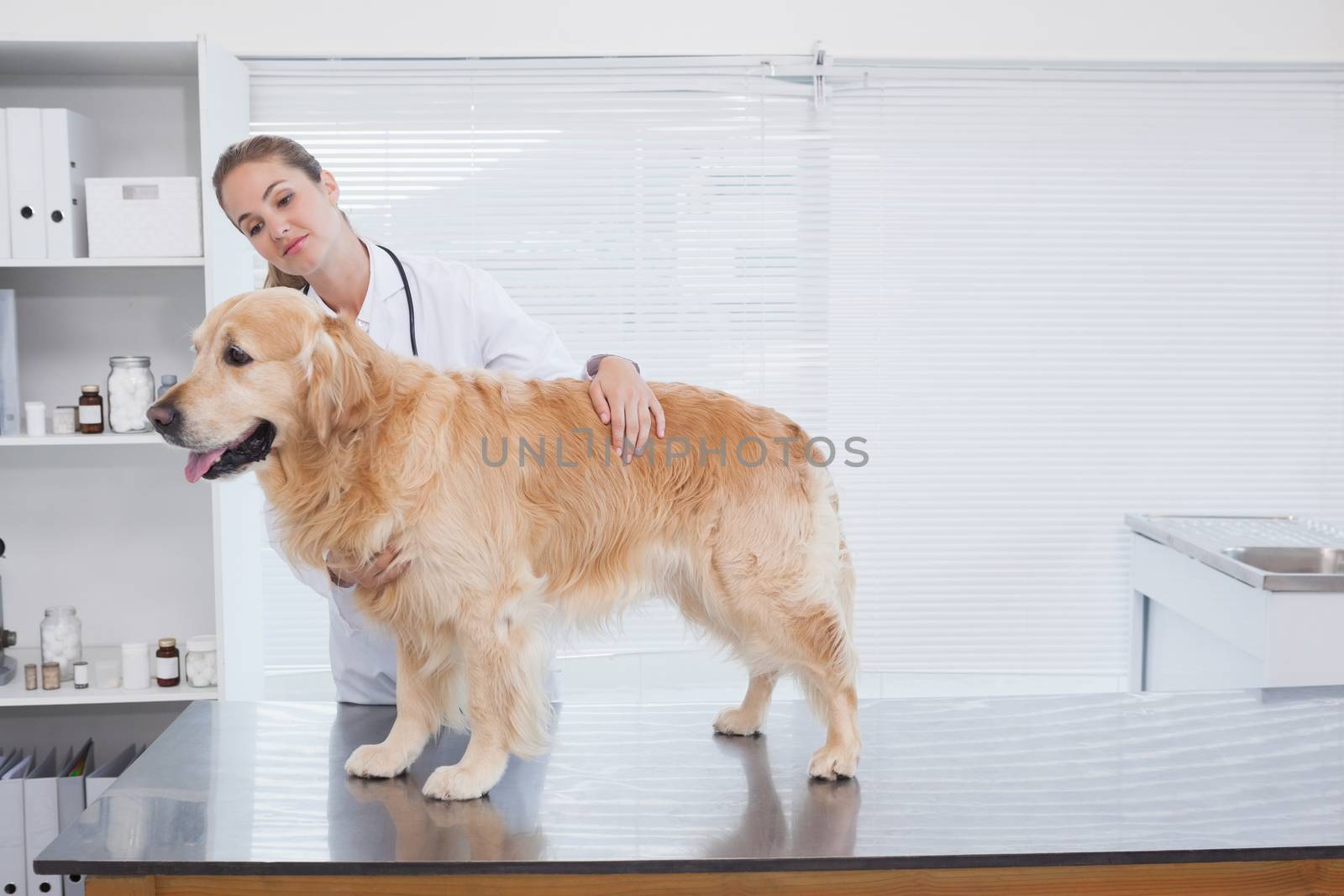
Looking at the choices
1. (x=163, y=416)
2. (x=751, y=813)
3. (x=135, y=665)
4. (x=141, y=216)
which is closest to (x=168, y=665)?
(x=135, y=665)

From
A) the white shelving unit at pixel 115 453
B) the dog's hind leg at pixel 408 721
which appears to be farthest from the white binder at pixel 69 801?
the dog's hind leg at pixel 408 721

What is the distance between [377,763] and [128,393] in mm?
1864

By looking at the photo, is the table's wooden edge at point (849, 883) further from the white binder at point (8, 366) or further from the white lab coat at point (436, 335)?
the white binder at point (8, 366)

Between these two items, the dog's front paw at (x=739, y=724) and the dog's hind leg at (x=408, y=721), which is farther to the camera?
the dog's front paw at (x=739, y=724)

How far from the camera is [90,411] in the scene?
3.00 metres

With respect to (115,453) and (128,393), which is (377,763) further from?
(115,453)

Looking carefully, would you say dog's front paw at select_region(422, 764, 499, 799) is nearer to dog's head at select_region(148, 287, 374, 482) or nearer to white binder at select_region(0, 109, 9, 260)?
dog's head at select_region(148, 287, 374, 482)

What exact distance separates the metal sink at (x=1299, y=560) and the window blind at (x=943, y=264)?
0.54 metres

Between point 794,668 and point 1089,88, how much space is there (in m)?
2.74

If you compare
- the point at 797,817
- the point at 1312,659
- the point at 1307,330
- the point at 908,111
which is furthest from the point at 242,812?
the point at 1307,330

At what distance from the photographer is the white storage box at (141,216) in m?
2.94

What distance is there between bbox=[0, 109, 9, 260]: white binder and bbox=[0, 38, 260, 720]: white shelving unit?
300mm

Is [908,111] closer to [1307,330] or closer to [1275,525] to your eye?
[1307,330]

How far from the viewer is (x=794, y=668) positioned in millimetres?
1646
